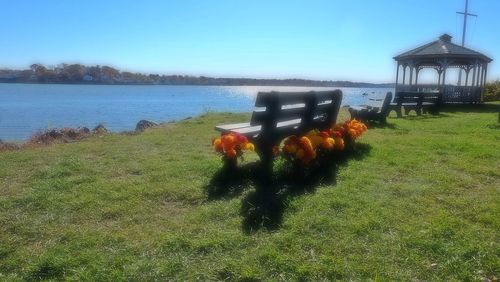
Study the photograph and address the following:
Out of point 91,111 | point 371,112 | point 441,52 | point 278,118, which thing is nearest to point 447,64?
point 441,52

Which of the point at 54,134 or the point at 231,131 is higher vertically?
the point at 231,131

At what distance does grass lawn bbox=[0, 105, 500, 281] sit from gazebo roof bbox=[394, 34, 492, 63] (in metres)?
15.5

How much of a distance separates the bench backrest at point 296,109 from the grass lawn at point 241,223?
0.83 metres

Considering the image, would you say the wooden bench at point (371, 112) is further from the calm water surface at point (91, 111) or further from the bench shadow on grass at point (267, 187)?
the bench shadow on grass at point (267, 187)

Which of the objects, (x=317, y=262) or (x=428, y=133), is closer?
(x=317, y=262)

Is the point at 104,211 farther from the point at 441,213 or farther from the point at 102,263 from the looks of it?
the point at 441,213

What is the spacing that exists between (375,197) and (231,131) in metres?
2.27

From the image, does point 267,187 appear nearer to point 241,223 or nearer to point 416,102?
point 241,223

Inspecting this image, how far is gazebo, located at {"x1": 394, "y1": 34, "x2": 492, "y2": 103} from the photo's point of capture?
67.1 feet

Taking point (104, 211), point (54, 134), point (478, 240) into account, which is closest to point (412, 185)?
point (478, 240)

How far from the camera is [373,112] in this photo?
11.5 m

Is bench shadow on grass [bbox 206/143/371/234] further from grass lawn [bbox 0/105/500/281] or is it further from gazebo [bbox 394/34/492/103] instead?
gazebo [bbox 394/34/492/103]

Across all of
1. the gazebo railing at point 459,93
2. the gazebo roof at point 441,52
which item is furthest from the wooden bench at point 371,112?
the gazebo roof at point 441,52

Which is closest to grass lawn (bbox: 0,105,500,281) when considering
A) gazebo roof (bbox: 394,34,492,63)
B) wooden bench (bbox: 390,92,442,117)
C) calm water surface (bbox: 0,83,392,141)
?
calm water surface (bbox: 0,83,392,141)
